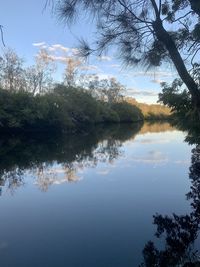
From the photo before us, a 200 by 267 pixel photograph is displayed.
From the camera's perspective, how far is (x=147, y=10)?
14.8 ft

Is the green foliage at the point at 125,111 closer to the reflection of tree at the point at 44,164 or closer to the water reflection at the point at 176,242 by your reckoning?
the reflection of tree at the point at 44,164

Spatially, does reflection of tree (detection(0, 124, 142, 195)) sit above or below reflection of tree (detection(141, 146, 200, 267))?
below

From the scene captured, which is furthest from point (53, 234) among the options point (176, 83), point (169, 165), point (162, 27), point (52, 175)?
point (169, 165)

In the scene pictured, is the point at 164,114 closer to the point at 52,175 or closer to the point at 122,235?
the point at 52,175

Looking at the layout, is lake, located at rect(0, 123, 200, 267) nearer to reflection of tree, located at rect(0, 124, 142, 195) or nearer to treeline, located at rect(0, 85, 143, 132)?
reflection of tree, located at rect(0, 124, 142, 195)

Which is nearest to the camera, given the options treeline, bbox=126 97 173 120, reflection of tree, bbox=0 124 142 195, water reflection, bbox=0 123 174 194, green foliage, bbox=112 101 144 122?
water reflection, bbox=0 123 174 194

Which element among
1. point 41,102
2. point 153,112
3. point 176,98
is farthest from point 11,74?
point 153,112

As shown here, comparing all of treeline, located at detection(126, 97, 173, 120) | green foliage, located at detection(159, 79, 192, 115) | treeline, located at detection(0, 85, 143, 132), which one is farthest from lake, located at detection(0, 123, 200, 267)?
treeline, located at detection(126, 97, 173, 120)

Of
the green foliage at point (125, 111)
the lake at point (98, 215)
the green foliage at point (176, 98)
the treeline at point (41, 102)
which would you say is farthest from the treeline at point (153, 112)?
the green foliage at point (176, 98)

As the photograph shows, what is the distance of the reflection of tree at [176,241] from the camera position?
17.9 ft

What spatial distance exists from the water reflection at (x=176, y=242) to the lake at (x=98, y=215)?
0.6 inches

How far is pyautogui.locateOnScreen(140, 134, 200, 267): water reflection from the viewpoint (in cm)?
545

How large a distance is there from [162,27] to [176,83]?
12.3ft

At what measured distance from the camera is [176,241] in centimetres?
619
